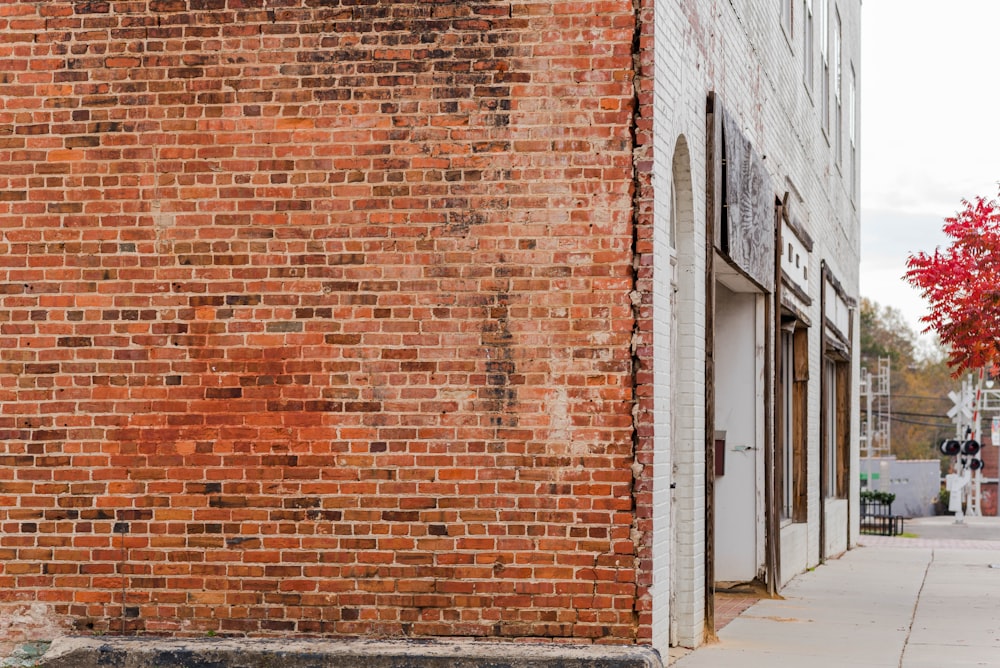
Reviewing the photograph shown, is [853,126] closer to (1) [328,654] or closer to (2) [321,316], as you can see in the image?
(2) [321,316]

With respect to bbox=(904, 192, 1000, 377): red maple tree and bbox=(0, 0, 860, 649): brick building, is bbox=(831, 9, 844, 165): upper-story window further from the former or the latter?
bbox=(0, 0, 860, 649): brick building

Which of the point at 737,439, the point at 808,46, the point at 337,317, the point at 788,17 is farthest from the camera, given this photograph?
the point at 808,46

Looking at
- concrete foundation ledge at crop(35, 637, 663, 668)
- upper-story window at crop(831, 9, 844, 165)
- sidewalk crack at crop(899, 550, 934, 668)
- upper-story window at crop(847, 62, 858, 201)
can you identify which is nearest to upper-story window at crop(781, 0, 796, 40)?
upper-story window at crop(831, 9, 844, 165)

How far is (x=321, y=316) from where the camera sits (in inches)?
349

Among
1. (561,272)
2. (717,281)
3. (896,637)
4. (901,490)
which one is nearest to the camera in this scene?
(561,272)

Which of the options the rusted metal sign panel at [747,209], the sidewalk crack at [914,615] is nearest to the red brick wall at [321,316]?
the rusted metal sign panel at [747,209]

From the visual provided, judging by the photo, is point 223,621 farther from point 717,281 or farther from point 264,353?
point 717,281

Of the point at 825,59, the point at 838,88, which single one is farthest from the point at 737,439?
the point at 838,88

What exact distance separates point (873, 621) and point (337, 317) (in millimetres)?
6503

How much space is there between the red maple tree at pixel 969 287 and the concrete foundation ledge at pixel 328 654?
38.8 feet

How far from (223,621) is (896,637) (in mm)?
5790

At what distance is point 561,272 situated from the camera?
8680mm

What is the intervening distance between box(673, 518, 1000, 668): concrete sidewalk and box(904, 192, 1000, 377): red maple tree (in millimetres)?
3114

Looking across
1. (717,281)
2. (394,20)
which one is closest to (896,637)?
(717,281)
